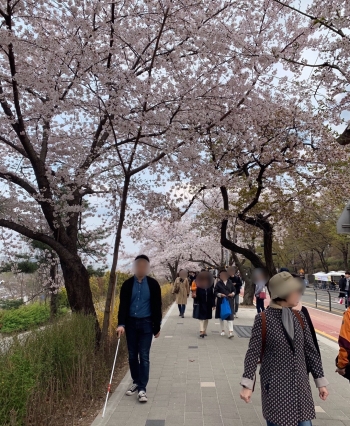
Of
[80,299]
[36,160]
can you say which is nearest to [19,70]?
[36,160]

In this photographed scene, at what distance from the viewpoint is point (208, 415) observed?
4.14 meters

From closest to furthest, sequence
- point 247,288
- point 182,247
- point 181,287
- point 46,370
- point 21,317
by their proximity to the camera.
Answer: point 46,370 → point 181,287 → point 21,317 → point 247,288 → point 182,247

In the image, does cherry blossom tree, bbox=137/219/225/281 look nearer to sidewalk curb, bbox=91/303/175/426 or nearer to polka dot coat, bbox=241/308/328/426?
sidewalk curb, bbox=91/303/175/426

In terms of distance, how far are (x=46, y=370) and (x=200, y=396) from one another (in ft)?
6.49

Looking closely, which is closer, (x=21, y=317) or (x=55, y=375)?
(x=55, y=375)

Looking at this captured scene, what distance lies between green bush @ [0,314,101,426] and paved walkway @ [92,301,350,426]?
494 millimetres

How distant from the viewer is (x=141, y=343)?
4711mm

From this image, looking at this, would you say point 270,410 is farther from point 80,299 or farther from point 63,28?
point 63,28

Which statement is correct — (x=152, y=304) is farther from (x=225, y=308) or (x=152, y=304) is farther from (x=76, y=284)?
(x=225, y=308)

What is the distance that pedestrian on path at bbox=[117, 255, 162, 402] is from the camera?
469 cm

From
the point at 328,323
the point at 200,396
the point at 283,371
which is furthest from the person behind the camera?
the point at 328,323

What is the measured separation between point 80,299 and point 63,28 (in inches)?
181

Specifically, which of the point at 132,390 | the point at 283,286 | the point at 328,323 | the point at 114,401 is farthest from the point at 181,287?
the point at 283,286

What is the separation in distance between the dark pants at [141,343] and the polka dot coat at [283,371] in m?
2.17
